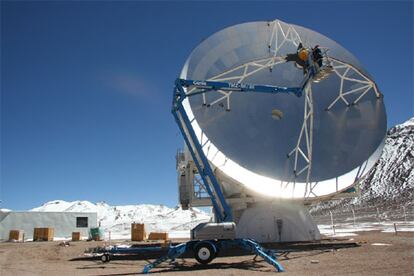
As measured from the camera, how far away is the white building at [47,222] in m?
60.1

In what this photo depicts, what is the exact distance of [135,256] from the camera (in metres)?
26.6

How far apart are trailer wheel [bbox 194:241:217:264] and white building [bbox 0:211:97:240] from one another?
4818cm

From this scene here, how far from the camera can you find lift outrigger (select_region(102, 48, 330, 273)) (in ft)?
66.9

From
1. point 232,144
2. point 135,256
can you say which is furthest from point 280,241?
point 135,256

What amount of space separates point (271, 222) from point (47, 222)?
4342 cm

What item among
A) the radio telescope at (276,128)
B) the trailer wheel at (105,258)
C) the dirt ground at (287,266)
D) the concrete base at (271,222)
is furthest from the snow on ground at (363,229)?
the trailer wheel at (105,258)

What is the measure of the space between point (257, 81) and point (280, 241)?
41.4 feet

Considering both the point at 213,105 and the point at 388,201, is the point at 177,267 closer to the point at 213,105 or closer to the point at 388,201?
the point at 213,105

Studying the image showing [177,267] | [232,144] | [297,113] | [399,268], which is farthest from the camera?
[297,113]

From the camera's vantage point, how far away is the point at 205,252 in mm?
20438

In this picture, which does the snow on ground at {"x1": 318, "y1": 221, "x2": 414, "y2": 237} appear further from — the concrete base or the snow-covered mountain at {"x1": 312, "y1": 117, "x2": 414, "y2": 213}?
the snow-covered mountain at {"x1": 312, "y1": 117, "x2": 414, "y2": 213}

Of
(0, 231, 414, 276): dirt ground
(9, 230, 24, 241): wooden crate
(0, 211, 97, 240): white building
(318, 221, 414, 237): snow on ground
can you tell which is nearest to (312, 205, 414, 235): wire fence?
(318, 221, 414, 237): snow on ground

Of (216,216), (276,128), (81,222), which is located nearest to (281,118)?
(276,128)

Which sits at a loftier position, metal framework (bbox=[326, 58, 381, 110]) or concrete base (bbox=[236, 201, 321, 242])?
metal framework (bbox=[326, 58, 381, 110])
